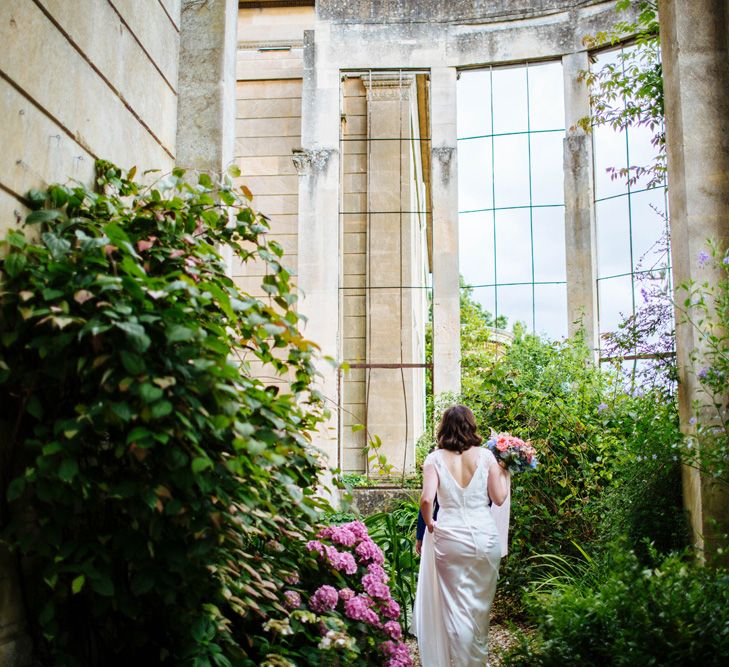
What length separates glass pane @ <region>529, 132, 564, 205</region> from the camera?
9.53 metres

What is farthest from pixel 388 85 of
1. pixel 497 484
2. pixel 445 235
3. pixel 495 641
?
pixel 495 641

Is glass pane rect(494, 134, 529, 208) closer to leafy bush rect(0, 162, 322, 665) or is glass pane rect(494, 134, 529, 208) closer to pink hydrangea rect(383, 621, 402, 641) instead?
pink hydrangea rect(383, 621, 402, 641)

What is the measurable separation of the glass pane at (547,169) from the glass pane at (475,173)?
52 centimetres

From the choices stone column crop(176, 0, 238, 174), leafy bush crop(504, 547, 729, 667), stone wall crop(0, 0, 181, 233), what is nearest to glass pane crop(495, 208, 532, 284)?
stone column crop(176, 0, 238, 174)

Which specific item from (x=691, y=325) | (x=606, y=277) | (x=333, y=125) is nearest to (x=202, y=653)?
(x=691, y=325)

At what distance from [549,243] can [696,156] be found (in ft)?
15.9

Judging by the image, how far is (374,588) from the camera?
3.91 meters

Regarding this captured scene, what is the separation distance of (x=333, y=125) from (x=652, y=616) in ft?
25.2

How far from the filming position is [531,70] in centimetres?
986

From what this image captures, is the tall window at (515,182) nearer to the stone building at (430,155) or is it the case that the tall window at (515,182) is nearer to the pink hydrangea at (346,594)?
the stone building at (430,155)

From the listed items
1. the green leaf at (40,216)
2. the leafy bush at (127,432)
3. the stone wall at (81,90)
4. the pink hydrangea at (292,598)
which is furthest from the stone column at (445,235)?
the green leaf at (40,216)

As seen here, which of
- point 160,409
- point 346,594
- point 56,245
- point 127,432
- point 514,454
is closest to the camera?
point 160,409

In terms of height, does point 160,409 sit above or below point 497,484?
above

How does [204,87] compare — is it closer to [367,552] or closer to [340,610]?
[367,552]
